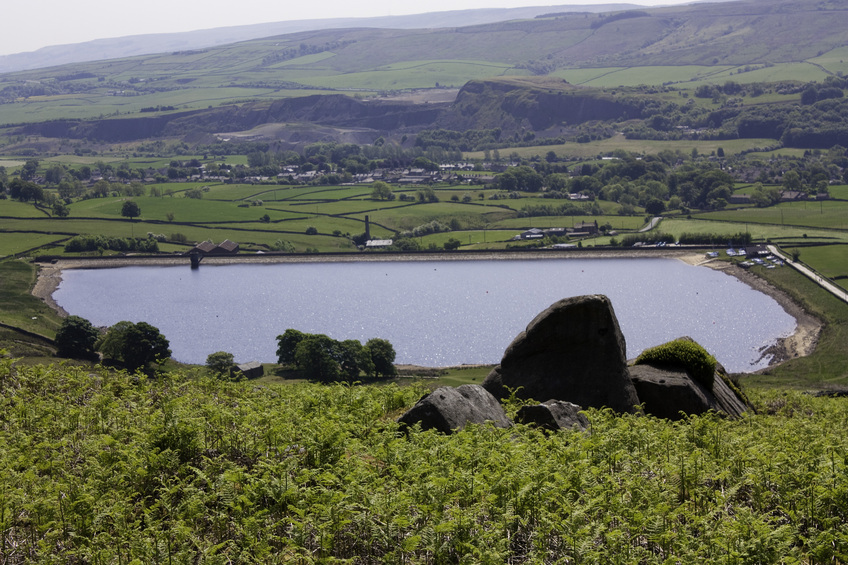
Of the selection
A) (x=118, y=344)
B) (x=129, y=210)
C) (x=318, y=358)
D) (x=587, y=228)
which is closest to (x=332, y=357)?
(x=318, y=358)

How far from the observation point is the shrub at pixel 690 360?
29.8 m

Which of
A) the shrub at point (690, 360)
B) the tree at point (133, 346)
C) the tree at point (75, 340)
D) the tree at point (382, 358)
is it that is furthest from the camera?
the tree at point (75, 340)

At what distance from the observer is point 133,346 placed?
9125 centimetres

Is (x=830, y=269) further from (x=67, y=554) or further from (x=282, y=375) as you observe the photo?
(x=67, y=554)

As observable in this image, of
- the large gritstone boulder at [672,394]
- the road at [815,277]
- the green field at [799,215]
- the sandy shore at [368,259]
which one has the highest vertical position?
the large gritstone boulder at [672,394]

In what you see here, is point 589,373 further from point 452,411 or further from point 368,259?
point 368,259

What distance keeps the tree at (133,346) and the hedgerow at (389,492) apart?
74925 millimetres

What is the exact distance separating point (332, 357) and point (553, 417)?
69941mm

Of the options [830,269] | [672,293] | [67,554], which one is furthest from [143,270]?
[67,554]

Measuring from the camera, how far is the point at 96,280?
155 meters

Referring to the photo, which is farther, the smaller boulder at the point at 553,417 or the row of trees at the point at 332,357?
the row of trees at the point at 332,357

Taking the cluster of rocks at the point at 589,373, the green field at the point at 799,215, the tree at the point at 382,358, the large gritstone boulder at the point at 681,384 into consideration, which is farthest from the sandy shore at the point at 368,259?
the cluster of rocks at the point at 589,373

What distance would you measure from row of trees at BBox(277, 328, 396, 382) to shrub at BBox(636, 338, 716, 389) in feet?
194

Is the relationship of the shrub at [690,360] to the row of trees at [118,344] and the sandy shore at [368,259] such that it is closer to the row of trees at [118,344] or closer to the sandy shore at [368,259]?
the row of trees at [118,344]
